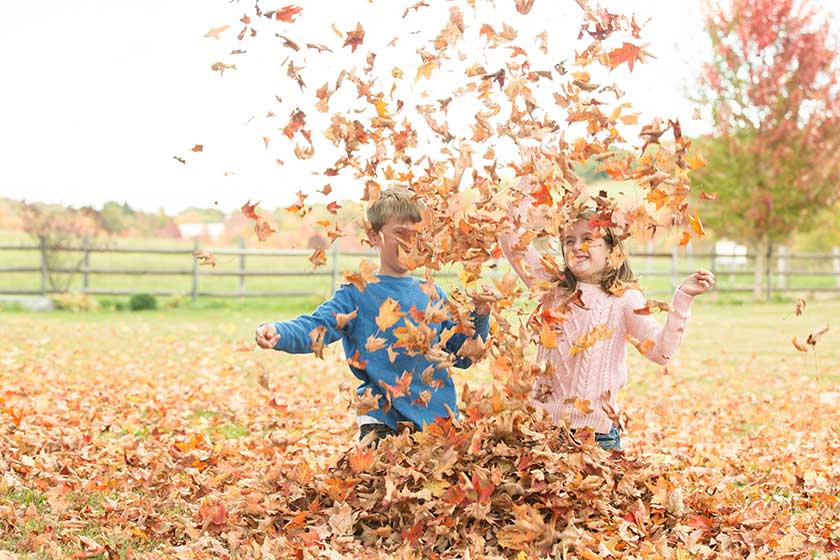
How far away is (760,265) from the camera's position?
25156 millimetres

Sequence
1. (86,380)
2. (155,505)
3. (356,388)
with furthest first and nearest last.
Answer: (86,380)
(155,505)
(356,388)

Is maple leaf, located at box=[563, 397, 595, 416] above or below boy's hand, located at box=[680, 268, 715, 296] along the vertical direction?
below

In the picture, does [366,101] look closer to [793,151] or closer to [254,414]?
[254,414]

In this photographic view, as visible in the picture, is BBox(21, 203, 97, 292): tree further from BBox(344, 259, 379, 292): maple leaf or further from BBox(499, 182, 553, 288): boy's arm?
BBox(499, 182, 553, 288): boy's arm

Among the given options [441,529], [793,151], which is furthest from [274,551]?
[793,151]

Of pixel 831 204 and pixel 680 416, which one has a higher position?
pixel 831 204

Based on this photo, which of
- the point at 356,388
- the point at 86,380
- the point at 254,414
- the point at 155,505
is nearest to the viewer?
the point at 356,388

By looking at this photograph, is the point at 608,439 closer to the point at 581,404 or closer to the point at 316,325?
the point at 581,404

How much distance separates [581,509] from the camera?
152 inches

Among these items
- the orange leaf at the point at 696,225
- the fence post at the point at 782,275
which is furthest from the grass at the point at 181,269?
the orange leaf at the point at 696,225

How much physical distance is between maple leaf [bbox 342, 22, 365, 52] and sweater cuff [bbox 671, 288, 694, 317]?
169 cm

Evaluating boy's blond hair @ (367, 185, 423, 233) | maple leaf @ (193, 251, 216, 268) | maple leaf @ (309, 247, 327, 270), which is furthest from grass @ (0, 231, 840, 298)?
boy's blond hair @ (367, 185, 423, 233)

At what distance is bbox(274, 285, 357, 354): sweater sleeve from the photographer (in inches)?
156

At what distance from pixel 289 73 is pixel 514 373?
5.18 feet
